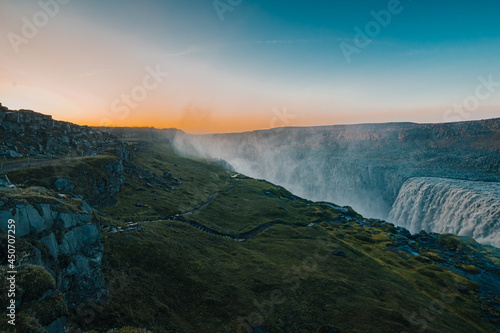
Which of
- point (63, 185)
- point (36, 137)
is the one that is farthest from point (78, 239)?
point (36, 137)

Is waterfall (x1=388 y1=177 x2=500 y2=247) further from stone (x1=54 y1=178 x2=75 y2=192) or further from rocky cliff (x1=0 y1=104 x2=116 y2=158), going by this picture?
rocky cliff (x1=0 y1=104 x2=116 y2=158)

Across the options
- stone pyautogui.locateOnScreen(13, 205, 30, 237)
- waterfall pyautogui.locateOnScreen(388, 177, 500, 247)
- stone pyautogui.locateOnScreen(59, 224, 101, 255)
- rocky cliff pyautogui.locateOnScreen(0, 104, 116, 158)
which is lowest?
waterfall pyautogui.locateOnScreen(388, 177, 500, 247)

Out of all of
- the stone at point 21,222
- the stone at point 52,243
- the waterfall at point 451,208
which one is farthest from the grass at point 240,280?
the waterfall at point 451,208

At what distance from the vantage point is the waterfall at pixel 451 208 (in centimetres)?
10288

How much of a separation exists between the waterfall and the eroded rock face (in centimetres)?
14301

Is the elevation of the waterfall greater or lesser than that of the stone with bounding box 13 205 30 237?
lesser

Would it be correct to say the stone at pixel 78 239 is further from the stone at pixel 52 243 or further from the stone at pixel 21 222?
the stone at pixel 21 222

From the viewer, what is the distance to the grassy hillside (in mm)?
34344

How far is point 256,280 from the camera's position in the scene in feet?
157

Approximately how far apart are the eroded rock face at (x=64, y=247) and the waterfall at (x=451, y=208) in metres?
143

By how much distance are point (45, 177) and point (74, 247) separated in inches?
1128

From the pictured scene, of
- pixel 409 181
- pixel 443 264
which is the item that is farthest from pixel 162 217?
pixel 409 181

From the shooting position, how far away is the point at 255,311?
127 ft

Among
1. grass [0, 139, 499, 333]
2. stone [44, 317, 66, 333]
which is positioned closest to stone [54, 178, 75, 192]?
grass [0, 139, 499, 333]
